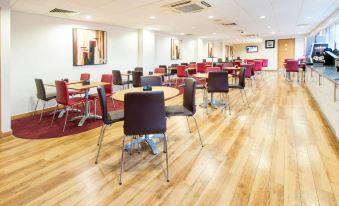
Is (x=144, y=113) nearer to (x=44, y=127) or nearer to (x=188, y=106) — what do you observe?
(x=188, y=106)

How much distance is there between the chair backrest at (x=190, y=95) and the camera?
10.4 ft

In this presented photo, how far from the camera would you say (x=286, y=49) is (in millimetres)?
16781

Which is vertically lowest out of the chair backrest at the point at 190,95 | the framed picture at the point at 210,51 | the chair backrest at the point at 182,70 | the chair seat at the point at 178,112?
the chair seat at the point at 178,112

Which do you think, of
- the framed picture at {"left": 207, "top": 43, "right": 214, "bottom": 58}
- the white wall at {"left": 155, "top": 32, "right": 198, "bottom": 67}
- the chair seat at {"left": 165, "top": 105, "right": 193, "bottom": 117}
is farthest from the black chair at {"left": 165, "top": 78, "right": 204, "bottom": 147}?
the framed picture at {"left": 207, "top": 43, "right": 214, "bottom": 58}

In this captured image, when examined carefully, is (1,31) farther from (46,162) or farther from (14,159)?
(46,162)

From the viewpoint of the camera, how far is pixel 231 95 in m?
7.53

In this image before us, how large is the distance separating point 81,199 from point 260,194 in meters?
1.62

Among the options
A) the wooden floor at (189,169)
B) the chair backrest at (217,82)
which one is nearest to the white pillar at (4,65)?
the wooden floor at (189,169)

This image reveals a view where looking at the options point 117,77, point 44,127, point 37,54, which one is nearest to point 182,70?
point 117,77

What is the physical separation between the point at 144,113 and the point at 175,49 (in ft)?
32.3

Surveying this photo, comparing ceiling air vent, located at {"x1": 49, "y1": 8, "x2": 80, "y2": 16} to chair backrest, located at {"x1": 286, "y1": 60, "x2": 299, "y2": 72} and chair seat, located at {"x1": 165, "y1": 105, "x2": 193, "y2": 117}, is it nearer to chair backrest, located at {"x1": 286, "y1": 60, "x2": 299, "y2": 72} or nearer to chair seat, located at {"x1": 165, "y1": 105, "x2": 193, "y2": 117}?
chair seat, located at {"x1": 165, "y1": 105, "x2": 193, "y2": 117}

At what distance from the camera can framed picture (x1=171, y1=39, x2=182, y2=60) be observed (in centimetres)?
1165

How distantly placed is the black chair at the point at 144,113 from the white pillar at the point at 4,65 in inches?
108

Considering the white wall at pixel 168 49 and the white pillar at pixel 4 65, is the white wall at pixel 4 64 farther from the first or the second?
the white wall at pixel 168 49
